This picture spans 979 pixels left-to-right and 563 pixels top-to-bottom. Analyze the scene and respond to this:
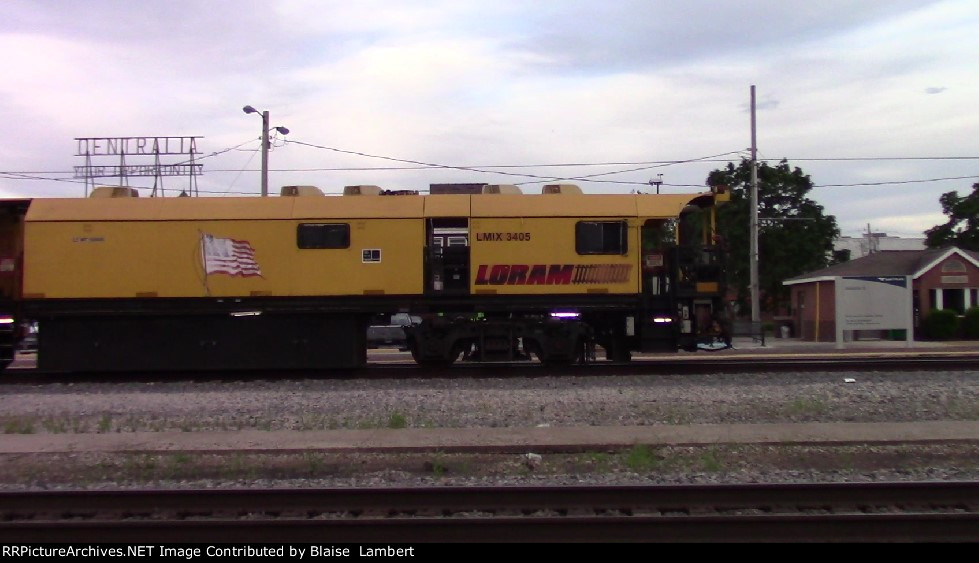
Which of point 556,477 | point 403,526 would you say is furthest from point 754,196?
point 403,526

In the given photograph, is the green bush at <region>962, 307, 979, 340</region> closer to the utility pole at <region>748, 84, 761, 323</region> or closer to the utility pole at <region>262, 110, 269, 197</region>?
the utility pole at <region>748, 84, 761, 323</region>

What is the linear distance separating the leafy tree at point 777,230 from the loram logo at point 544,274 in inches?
1248

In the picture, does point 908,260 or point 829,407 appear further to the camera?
point 908,260

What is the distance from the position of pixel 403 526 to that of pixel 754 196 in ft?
107

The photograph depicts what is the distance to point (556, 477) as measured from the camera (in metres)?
8.70

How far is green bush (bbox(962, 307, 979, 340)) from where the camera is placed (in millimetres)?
36362

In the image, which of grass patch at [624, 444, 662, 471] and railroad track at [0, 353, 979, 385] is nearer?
grass patch at [624, 444, 662, 471]

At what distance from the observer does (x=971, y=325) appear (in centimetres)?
3644

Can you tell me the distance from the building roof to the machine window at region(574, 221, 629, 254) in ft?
73.8

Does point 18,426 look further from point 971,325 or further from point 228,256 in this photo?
point 971,325

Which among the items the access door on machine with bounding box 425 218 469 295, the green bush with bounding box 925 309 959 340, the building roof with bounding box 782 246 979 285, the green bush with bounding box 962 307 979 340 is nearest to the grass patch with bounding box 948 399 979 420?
the access door on machine with bounding box 425 218 469 295

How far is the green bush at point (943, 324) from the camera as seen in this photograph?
119ft

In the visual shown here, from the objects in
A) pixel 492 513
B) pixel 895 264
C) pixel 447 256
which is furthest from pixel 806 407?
pixel 895 264
